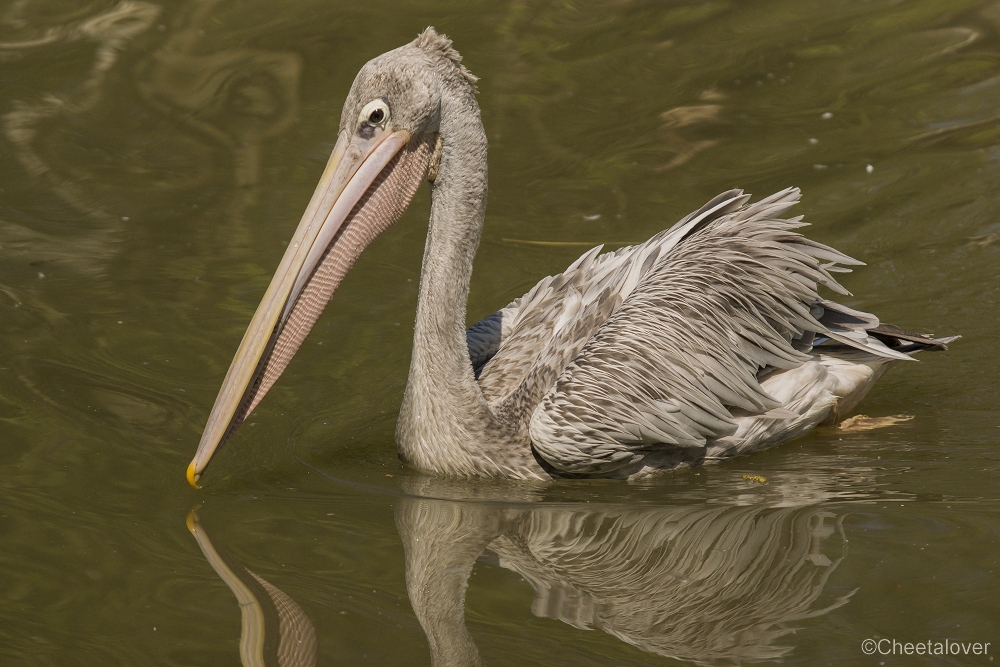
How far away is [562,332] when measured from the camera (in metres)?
5.48

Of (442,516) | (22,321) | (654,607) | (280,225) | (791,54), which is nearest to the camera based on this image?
(654,607)

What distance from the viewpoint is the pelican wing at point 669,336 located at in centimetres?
500

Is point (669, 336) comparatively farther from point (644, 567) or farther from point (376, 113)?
point (376, 113)

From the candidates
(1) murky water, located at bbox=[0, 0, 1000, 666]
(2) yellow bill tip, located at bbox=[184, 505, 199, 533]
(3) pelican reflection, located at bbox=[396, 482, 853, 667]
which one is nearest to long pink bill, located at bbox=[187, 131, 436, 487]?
(2) yellow bill tip, located at bbox=[184, 505, 199, 533]

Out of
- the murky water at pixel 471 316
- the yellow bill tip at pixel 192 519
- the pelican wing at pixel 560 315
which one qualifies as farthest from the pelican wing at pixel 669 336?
the yellow bill tip at pixel 192 519

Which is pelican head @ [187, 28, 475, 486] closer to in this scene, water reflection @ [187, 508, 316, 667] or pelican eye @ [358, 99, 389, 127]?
pelican eye @ [358, 99, 389, 127]

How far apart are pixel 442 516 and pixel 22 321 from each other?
2.68 meters

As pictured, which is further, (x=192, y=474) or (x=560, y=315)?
(x=560, y=315)

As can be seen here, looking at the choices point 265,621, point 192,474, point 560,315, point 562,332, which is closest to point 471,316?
point 560,315

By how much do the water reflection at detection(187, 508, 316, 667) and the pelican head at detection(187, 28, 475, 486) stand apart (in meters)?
0.70

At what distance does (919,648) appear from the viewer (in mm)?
3557

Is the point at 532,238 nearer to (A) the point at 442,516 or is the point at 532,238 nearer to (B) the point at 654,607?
(A) the point at 442,516

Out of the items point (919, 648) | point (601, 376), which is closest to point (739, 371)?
point (601, 376)

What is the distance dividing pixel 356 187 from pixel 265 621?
1826 millimetres
